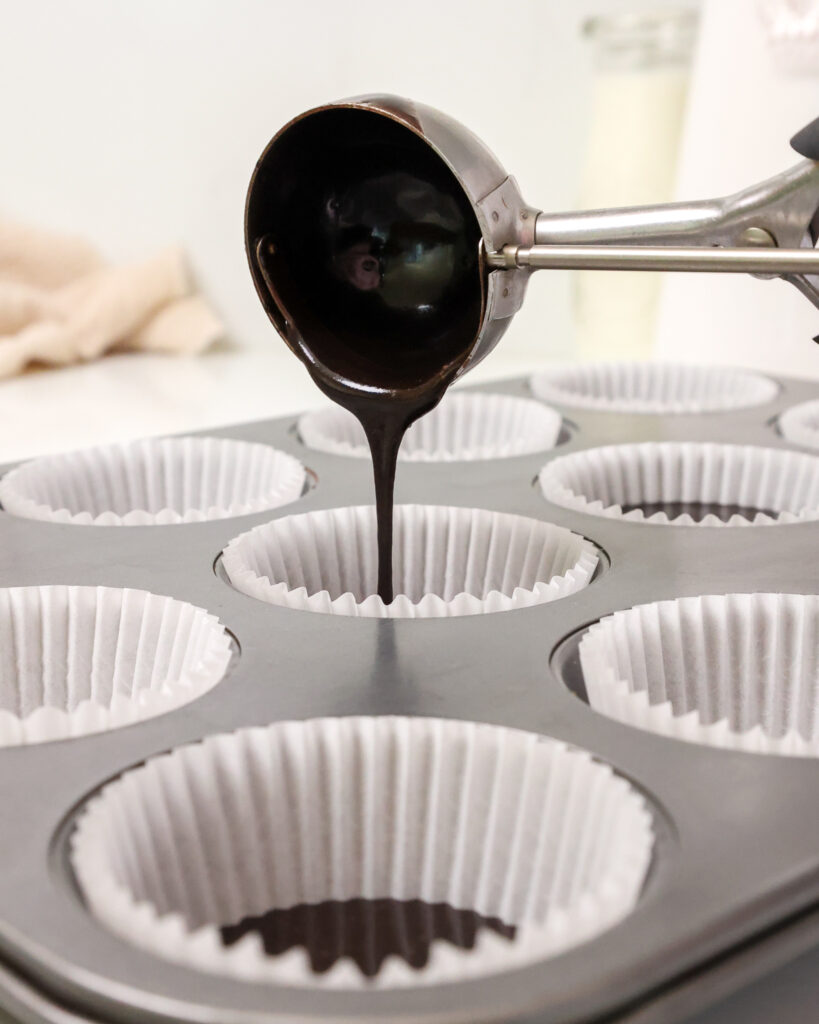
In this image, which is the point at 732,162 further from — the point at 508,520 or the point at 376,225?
the point at 376,225

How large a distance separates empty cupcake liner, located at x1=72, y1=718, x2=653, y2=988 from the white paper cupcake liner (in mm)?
527

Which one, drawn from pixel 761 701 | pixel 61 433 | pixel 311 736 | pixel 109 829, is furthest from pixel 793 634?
pixel 61 433

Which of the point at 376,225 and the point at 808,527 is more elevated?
the point at 376,225

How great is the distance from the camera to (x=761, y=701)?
0.88 meters

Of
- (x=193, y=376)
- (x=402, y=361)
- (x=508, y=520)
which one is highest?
(x=402, y=361)

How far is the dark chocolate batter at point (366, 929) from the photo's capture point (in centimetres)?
57

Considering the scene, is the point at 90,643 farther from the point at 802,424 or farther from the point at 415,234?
the point at 802,424

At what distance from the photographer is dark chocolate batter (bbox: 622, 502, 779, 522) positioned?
1.21 m

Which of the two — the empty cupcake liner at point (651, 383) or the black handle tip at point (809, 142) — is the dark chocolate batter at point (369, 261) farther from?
the empty cupcake liner at point (651, 383)

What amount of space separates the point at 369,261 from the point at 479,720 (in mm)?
332

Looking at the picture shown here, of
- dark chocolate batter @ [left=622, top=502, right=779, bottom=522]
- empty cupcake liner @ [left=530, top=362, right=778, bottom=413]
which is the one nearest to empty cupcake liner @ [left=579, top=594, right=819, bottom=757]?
dark chocolate batter @ [left=622, top=502, right=779, bottom=522]

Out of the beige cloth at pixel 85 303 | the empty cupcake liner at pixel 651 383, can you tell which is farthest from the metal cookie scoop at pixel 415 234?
the beige cloth at pixel 85 303

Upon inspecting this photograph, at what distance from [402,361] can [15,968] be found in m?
0.48

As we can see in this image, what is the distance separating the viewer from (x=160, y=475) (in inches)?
47.6
